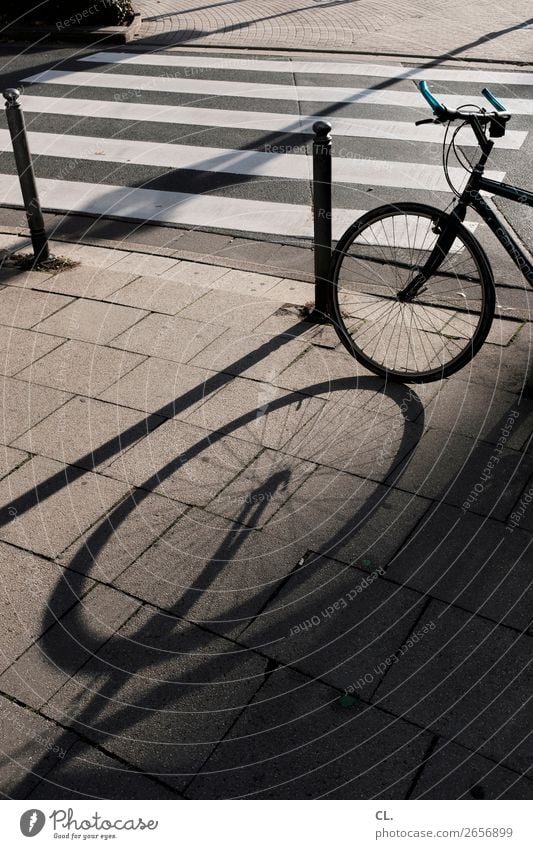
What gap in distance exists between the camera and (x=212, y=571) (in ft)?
12.9

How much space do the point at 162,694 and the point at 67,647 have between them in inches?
18.1

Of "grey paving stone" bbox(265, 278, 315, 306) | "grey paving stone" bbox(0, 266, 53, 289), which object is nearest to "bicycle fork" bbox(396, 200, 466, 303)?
"grey paving stone" bbox(265, 278, 315, 306)

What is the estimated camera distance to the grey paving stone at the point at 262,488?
4254 mm

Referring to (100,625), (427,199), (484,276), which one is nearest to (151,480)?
(100,625)

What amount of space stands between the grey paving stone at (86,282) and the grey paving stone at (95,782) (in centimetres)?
379

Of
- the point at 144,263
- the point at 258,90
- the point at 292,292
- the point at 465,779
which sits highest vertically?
the point at 258,90

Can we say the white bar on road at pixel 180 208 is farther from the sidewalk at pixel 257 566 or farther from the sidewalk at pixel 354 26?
the sidewalk at pixel 354 26

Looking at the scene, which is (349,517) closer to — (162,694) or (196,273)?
(162,694)

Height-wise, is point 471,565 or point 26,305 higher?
point 26,305

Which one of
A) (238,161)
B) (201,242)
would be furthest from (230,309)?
(238,161)

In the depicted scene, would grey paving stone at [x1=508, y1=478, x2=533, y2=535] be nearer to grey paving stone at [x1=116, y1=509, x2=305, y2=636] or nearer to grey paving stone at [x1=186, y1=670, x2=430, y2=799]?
grey paving stone at [x1=116, y1=509, x2=305, y2=636]

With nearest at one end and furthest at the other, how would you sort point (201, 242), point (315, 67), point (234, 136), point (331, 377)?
point (331, 377), point (201, 242), point (234, 136), point (315, 67)

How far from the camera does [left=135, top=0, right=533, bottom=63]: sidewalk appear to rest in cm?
1241

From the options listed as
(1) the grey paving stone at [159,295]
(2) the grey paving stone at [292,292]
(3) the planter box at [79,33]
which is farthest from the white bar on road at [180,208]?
(3) the planter box at [79,33]
